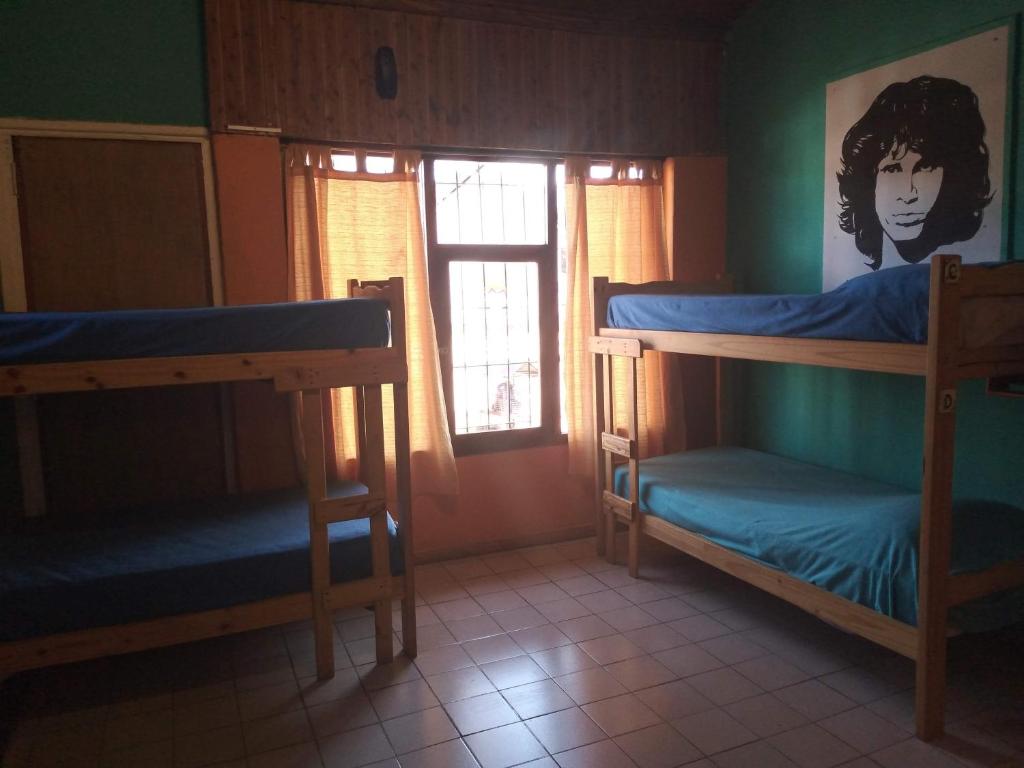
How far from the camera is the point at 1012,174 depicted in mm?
3020

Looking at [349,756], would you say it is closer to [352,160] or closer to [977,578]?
[977,578]

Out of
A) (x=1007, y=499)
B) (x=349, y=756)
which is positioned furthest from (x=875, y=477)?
(x=349, y=756)

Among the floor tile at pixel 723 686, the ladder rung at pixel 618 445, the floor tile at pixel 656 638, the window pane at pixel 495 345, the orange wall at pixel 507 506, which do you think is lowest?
the floor tile at pixel 656 638

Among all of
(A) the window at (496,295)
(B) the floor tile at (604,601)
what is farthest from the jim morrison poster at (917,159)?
(B) the floor tile at (604,601)

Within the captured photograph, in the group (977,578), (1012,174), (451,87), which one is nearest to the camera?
(977,578)

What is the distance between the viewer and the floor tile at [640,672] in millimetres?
2857

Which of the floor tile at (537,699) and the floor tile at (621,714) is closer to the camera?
the floor tile at (621,714)

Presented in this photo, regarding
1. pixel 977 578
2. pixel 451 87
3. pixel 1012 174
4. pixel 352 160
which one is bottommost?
pixel 977 578

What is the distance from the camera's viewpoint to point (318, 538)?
2.88m

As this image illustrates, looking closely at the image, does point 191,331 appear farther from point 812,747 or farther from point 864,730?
point 864,730

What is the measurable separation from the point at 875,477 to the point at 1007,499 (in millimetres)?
651

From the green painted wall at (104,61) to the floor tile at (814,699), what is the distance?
3518 mm

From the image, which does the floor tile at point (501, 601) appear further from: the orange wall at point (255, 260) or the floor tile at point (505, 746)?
the orange wall at point (255, 260)

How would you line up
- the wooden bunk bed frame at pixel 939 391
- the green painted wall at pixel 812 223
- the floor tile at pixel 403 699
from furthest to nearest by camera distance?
the green painted wall at pixel 812 223
the floor tile at pixel 403 699
the wooden bunk bed frame at pixel 939 391
